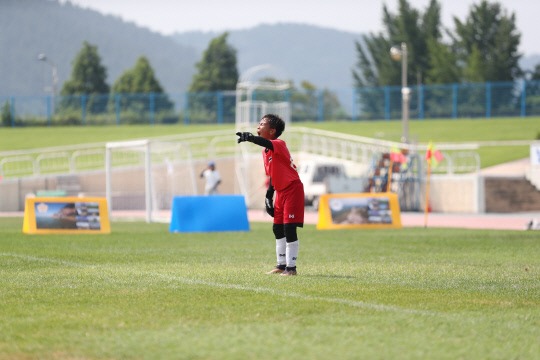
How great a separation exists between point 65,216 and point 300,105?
42885 mm

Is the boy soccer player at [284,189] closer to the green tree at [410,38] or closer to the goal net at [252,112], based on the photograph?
the goal net at [252,112]

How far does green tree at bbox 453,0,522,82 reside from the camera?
6241 centimetres

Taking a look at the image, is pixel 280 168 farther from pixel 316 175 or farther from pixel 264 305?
pixel 316 175

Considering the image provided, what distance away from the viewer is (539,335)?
5805 millimetres

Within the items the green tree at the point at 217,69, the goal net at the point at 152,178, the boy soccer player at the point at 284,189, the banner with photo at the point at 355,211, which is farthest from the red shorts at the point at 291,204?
the green tree at the point at 217,69

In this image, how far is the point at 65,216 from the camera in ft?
58.8

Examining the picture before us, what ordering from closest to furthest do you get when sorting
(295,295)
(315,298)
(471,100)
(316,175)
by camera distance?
(315,298)
(295,295)
(316,175)
(471,100)

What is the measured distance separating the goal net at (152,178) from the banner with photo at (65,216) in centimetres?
727

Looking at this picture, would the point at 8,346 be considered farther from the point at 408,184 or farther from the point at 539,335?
the point at 408,184

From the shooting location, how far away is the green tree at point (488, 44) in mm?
62406

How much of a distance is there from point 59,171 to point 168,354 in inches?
1320

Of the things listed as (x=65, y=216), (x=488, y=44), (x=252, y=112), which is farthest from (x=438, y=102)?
(x=65, y=216)

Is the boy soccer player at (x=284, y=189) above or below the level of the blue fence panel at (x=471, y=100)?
below

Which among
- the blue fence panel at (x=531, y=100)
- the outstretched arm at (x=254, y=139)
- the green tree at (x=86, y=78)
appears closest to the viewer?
the outstretched arm at (x=254, y=139)
